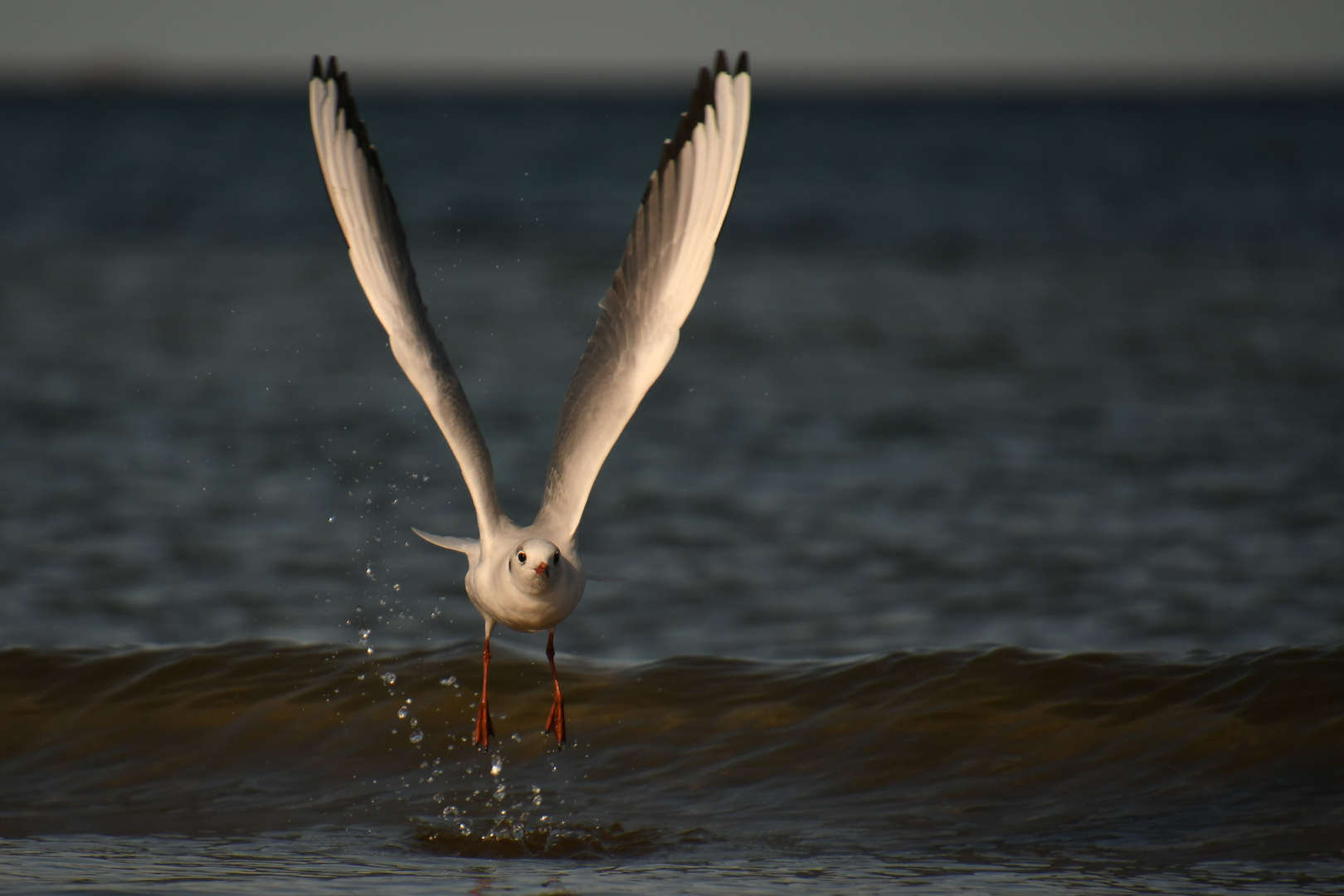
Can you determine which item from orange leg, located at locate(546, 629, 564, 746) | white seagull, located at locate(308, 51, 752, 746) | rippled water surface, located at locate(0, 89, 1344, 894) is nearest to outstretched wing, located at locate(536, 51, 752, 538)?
white seagull, located at locate(308, 51, 752, 746)

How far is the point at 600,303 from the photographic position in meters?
5.79

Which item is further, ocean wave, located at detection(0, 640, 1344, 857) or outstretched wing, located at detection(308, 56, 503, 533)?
ocean wave, located at detection(0, 640, 1344, 857)

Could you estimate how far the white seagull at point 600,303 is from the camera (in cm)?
563

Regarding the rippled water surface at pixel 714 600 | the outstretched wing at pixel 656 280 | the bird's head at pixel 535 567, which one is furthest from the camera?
the rippled water surface at pixel 714 600

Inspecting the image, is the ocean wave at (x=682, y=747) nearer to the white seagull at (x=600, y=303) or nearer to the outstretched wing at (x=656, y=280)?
the white seagull at (x=600, y=303)

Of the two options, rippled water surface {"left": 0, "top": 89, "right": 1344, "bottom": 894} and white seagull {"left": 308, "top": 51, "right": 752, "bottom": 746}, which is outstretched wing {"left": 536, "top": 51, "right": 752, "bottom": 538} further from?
rippled water surface {"left": 0, "top": 89, "right": 1344, "bottom": 894}

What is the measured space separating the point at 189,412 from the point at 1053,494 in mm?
7491

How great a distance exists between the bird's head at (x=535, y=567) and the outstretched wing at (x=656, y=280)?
37cm

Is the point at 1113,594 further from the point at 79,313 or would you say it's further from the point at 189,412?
the point at 79,313

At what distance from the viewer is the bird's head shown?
5418 millimetres

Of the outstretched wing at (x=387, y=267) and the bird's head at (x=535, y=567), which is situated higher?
the outstretched wing at (x=387, y=267)

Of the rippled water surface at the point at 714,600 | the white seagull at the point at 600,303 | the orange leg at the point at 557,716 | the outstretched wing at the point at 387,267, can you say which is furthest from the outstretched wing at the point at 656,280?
the rippled water surface at the point at 714,600

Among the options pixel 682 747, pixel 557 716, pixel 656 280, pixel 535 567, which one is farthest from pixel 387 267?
pixel 682 747

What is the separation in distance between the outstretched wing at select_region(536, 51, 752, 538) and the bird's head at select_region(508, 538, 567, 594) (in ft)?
1.22
